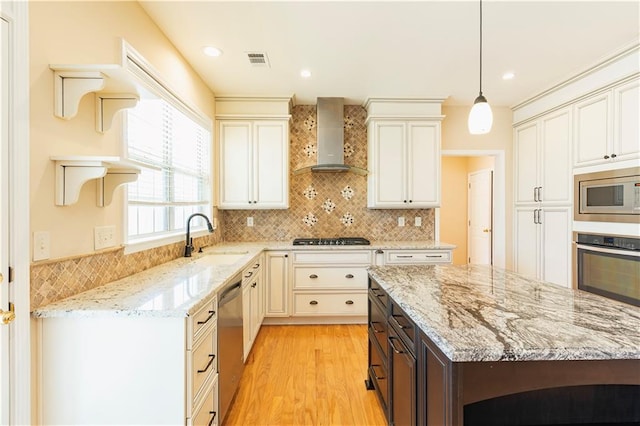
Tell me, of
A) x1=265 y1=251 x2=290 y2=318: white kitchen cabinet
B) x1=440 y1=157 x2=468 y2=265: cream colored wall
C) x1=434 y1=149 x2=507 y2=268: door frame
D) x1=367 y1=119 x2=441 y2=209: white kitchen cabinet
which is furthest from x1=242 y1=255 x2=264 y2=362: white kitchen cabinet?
x1=440 y1=157 x2=468 y2=265: cream colored wall

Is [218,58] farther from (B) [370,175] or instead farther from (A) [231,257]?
(B) [370,175]

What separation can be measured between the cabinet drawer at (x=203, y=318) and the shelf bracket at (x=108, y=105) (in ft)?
3.60

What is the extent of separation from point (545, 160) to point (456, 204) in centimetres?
248

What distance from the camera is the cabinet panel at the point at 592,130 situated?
272 centimetres

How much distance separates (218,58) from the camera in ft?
8.86

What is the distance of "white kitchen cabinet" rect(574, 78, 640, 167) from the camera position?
8.18 ft

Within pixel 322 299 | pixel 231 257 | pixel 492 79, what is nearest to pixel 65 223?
pixel 231 257

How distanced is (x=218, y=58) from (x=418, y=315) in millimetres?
2663

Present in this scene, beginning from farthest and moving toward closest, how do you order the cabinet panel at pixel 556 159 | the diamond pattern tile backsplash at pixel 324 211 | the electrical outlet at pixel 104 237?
the diamond pattern tile backsplash at pixel 324 211, the cabinet panel at pixel 556 159, the electrical outlet at pixel 104 237

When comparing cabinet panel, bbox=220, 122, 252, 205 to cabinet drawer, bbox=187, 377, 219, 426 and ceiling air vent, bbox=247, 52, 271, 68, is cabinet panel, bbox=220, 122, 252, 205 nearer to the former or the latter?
ceiling air vent, bbox=247, 52, 271, 68

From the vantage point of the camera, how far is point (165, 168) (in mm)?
2479

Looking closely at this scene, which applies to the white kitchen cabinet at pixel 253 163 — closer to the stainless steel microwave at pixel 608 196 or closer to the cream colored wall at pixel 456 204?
the stainless steel microwave at pixel 608 196

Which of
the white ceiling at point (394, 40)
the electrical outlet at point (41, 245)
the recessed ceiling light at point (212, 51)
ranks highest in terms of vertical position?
the white ceiling at point (394, 40)

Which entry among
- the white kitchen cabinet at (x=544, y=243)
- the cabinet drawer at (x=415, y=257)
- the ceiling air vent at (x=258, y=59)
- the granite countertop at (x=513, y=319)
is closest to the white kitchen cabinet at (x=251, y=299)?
the granite countertop at (x=513, y=319)
